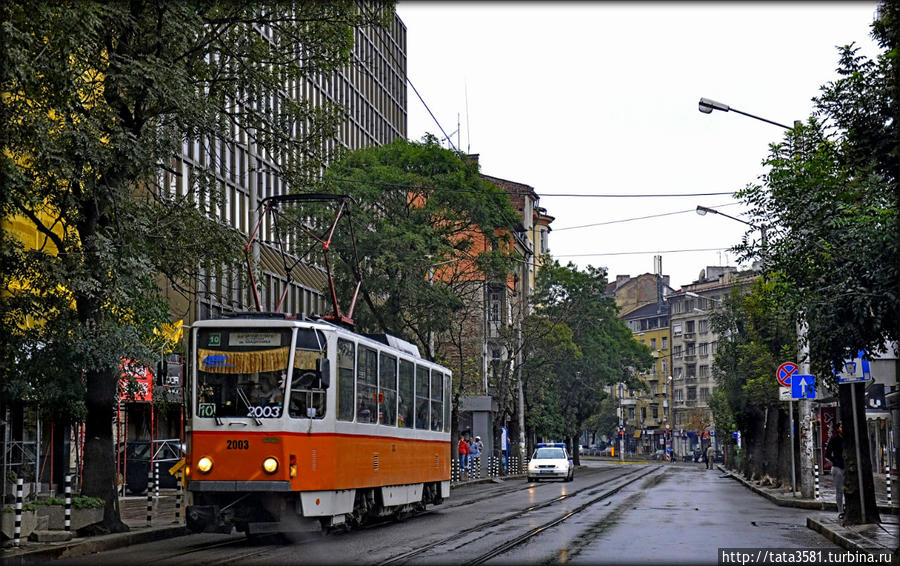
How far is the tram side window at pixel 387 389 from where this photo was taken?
2148cm

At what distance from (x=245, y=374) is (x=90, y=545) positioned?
3.26m

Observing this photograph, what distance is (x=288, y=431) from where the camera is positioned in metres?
18.0

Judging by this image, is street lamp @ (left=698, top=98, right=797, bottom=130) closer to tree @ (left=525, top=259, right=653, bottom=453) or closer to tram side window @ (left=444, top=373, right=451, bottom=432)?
tram side window @ (left=444, top=373, right=451, bottom=432)

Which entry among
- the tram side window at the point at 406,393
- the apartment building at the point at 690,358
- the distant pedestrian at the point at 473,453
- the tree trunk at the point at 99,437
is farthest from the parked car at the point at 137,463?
the apartment building at the point at 690,358

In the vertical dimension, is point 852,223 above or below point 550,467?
above

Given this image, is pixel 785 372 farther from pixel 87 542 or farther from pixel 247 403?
pixel 87 542

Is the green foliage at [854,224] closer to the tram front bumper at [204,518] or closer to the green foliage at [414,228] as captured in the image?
the tram front bumper at [204,518]

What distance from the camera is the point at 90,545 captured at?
17578mm

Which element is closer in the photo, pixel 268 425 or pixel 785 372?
pixel 268 425

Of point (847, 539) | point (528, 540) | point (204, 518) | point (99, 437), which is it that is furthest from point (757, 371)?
point (204, 518)

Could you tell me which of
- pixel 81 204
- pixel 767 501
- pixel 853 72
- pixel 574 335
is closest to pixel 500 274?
pixel 767 501

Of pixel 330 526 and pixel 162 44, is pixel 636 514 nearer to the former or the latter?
pixel 330 526

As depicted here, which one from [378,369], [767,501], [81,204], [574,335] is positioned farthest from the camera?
[574,335]

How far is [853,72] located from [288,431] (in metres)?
9.22
